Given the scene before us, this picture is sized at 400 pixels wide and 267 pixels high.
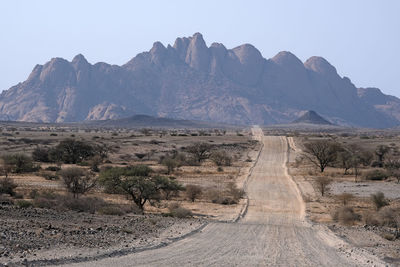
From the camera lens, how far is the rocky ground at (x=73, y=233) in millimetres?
14250

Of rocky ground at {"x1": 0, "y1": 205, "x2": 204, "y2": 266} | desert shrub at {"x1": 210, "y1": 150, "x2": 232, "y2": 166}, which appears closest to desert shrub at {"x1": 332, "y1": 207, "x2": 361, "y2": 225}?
rocky ground at {"x1": 0, "y1": 205, "x2": 204, "y2": 266}

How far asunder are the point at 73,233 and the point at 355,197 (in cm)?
2476

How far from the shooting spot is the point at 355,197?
37.2m

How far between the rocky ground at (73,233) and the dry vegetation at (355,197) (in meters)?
7.03

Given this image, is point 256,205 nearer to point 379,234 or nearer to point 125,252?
point 379,234

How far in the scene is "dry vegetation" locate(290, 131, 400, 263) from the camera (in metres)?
20.9

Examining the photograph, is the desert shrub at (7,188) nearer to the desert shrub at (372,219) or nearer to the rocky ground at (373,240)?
the rocky ground at (373,240)

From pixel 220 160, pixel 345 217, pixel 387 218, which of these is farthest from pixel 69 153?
pixel 387 218

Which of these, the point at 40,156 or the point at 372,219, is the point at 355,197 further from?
the point at 40,156

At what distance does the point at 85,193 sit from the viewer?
3384cm

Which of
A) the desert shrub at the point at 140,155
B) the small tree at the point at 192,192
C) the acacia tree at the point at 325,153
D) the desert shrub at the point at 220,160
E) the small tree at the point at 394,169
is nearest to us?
the small tree at the point at 192,192

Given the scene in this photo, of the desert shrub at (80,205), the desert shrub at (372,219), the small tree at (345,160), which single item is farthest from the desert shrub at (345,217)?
the small tree at (345,160)

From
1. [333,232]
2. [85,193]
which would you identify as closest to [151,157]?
[85,193]

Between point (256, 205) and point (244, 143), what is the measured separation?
7373 centimetres
